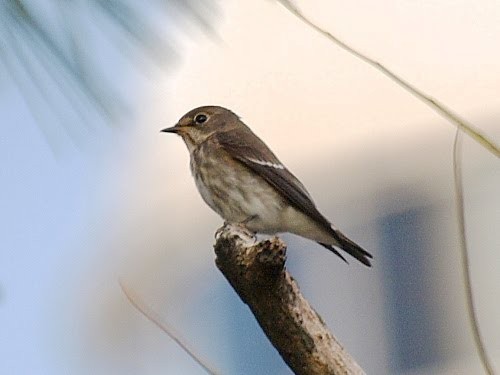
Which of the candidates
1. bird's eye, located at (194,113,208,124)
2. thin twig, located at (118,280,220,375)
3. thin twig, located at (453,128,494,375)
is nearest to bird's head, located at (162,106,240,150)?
bird's eye, located at (194,113,208,124)

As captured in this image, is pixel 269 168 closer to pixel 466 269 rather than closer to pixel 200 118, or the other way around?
pixel 200 118

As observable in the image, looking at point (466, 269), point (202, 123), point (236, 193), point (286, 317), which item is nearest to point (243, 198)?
point (236, 193)

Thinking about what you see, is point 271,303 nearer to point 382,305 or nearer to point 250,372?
point 250,372

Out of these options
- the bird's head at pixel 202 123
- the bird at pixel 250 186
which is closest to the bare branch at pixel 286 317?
the bird at pixel 250 186

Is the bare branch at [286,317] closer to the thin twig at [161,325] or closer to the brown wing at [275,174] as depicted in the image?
the thin twig at [161,325]

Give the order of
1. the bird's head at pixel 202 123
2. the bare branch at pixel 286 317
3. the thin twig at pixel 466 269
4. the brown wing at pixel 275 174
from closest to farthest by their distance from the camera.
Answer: the thin twig at pixel 466 269
the bare branch at pixel 286 317
the brown wing at pixel 275 174
the bird's head at pixel 202 123

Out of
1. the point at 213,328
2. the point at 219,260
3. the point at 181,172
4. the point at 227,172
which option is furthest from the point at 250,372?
the point at 219,260

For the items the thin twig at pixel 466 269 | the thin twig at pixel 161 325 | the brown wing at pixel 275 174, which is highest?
the brown wing at pixel 275 174

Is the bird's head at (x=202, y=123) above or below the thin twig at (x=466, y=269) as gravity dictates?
above

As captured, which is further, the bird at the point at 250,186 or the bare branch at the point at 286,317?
the bird at the point at 250,186
